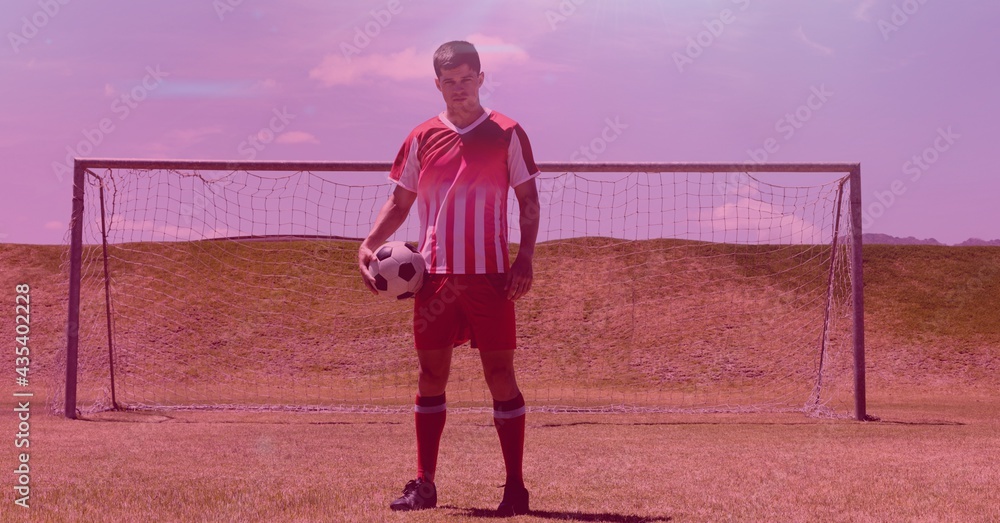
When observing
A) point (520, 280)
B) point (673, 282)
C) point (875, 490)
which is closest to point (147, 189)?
point (520, 280)

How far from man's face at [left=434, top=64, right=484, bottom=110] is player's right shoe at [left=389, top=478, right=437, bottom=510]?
164cm

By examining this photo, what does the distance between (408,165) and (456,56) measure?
58 centimetres

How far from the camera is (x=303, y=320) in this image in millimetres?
15664

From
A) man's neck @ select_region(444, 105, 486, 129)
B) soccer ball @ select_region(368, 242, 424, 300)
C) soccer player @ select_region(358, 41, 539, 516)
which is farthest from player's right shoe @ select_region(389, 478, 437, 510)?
man's neck @ select_region(444, 105, 486, 129)

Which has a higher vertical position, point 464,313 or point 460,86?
point 460,86

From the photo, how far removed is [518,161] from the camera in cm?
386

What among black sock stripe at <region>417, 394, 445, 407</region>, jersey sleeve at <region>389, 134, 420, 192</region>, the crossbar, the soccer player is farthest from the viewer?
the crossbar

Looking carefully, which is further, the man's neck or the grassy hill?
the grassy hill

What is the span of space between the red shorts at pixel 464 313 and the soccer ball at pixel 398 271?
0.06 metres

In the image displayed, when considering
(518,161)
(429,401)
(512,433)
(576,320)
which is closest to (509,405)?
(512,433)

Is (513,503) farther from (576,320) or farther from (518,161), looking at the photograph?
(576,320)

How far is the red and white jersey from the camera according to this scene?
372 cm

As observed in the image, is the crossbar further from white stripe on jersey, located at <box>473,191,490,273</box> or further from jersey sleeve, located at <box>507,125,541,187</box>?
white stripe on jersey, located at <box>473,191,490,273</box>

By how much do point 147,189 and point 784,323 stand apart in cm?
1033
